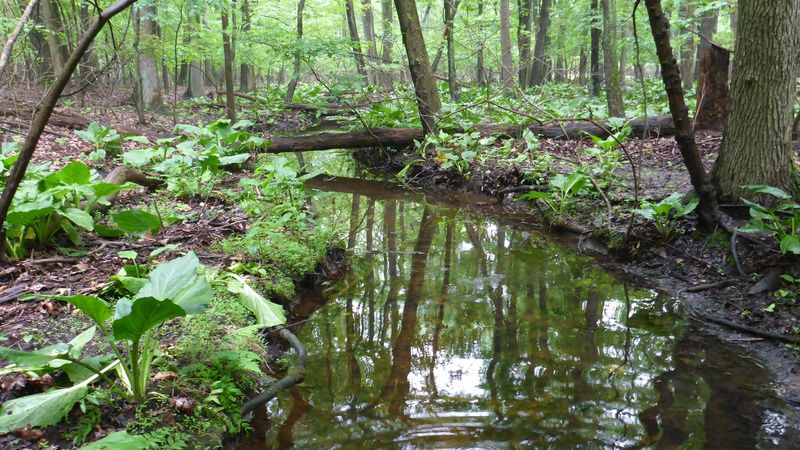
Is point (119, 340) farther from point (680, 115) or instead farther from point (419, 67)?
point (419, 67)

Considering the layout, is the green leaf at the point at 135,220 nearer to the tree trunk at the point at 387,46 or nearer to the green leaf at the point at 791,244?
the green leaf at the point at 791,244

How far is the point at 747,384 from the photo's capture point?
3.45m

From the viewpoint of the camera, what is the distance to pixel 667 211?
5.22 m

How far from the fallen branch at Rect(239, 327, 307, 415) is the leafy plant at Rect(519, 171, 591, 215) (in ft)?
12.8

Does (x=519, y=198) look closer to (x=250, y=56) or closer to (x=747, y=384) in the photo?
(x=747, y=384)

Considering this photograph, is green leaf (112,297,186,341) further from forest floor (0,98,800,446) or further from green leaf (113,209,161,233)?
green leaf (113,209,161,233)

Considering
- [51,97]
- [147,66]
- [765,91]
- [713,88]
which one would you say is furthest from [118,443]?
[147,66]

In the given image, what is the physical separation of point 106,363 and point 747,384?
3784mm

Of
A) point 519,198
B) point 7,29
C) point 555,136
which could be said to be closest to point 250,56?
point 7,29

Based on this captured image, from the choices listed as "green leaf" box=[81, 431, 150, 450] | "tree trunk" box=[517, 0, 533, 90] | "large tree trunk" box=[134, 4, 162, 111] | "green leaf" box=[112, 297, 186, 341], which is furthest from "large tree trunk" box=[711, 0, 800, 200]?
"tree trunk" box=[517, 0, 533, 90]

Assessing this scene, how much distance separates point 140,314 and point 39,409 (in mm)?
584

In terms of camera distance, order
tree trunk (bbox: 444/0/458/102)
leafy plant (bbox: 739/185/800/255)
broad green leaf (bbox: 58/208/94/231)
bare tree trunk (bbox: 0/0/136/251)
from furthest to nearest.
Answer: tree trunk (bbox: 444/0/458/102)
leafy plant (bbox: 739/185/800/255)
broad green leaf (bbox: 58/208/94/231)
bare tree trunk (bbox: 0/0/136/251)

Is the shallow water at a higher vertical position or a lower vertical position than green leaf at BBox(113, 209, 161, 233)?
lower

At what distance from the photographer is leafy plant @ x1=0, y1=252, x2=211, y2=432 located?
229 cm
